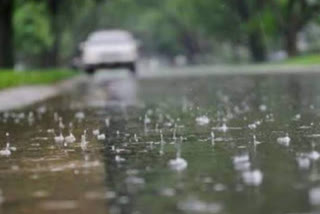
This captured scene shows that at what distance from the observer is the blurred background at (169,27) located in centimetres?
4159

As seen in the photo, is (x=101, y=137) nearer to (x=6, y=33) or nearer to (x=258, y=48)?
(x=6, y=33)

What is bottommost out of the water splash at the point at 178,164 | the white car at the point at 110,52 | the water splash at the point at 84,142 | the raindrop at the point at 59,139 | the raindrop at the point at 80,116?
the water splash at the point at 178,164

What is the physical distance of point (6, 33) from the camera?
32406 millimetres

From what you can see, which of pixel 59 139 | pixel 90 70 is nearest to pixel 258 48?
pixel 90 70

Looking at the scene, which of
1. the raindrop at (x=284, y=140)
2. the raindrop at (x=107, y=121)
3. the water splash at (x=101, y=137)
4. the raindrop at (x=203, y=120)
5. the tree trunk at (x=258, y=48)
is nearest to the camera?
the raindrop at (x=284, y=140)

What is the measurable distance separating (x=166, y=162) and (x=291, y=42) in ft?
175

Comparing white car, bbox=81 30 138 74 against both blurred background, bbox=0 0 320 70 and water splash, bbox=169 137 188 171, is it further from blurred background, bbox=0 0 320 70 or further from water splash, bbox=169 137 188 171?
water splash, bbox=169 137 188 171

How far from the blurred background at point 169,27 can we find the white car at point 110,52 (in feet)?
6.11

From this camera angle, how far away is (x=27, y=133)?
11.4m

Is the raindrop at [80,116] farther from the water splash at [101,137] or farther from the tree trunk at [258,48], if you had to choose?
the tree trunk at [258,48]

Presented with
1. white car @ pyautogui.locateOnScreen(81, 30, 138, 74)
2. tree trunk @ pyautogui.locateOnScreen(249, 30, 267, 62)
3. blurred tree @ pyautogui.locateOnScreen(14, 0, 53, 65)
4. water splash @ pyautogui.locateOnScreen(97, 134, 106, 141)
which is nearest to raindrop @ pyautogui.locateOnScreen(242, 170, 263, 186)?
water splash @ pyautogui.locateOnScreen(97, 134, 106, 141)

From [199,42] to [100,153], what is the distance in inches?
3532

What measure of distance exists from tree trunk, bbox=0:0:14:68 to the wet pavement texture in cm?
1796

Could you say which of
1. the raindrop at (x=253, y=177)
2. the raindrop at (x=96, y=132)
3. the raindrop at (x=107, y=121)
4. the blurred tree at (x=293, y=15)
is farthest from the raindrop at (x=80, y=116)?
the blurred tree at (x=293, y=15)
